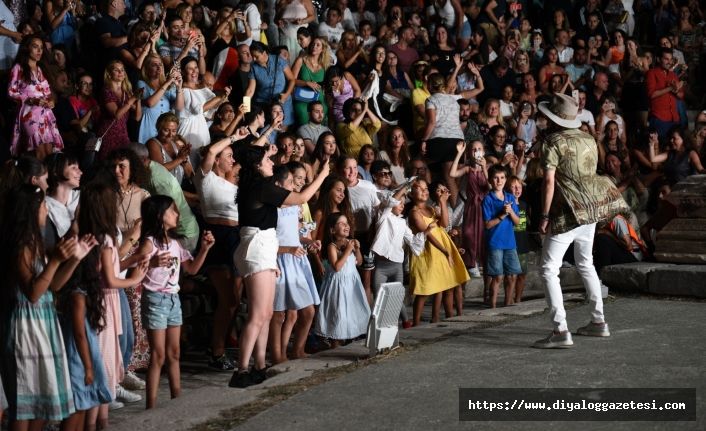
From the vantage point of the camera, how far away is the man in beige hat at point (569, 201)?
6969mm

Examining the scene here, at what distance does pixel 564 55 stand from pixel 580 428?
11638 mm

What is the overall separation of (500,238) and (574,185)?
297cm

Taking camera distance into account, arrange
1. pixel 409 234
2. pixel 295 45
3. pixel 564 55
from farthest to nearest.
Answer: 1. pixel 564 55
2. pixel 295 45
3. pixel 409 234

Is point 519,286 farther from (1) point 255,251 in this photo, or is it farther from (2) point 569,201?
(1) point 255,251

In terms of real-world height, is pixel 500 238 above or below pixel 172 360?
above

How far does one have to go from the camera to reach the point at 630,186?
13.4m

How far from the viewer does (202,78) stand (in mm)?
11117

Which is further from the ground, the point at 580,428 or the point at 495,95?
the point at 495,95

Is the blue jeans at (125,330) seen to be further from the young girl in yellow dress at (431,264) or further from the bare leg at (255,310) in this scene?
the young girl in yellow dress at (431,264)

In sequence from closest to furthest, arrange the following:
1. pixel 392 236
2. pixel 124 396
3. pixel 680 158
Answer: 1. pixel 124 396
2. pixel 392 236
3. pixel 680 158

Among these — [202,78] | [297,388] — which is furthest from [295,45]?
[297,388]

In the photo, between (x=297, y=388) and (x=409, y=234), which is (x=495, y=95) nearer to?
(x=409, y=234)

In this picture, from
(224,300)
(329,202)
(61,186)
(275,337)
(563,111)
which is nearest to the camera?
(61,186)

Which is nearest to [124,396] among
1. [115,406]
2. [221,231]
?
[115,406]
